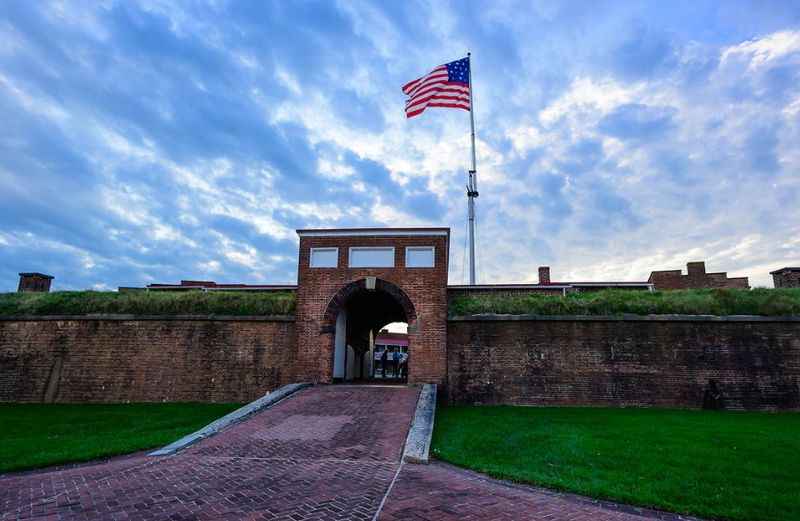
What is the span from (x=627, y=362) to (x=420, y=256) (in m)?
7.39

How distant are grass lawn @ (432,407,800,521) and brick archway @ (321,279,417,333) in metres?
3.96

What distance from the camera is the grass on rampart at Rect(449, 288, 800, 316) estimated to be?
14.5 metres

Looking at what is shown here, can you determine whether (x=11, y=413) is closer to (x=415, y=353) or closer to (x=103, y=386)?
(x=103, y=386)

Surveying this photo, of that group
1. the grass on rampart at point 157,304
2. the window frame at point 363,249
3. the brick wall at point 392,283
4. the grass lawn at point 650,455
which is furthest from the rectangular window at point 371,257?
the grass lawn at point 650,455

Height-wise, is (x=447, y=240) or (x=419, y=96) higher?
(x=419, y=96)

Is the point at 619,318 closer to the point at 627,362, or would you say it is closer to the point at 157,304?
the point at 627,362

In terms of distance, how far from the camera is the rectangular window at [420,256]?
15.5 metres

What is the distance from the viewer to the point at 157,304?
1595 centimetres

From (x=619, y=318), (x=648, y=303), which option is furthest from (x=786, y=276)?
(x=619, y=318)

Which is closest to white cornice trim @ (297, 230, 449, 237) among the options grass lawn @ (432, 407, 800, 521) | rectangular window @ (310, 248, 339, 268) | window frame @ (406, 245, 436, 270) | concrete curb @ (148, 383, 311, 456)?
window frame @ (406, 245, 436, 270)

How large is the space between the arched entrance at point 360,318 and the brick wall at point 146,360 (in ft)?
5.41

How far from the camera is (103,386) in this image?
14984 millimetres

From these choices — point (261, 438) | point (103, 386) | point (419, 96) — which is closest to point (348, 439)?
point (261, 438)

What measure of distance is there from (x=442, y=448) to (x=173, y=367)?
1070cm
